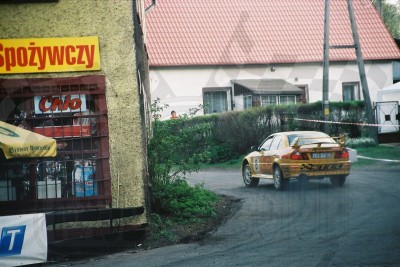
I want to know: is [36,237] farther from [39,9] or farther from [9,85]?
[39,9]

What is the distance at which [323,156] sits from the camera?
15375 mm

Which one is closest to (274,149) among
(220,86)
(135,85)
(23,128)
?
(135,85)

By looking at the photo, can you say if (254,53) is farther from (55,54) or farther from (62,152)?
(62,152)

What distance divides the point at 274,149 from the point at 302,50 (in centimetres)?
1891

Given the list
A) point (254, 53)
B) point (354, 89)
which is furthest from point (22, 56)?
point (354, 89)

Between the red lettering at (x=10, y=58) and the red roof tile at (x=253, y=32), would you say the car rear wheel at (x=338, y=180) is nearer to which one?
the red lettering at (x=10, y=58)

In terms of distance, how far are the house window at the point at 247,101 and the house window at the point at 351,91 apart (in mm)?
6094

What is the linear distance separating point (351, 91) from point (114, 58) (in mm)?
26719

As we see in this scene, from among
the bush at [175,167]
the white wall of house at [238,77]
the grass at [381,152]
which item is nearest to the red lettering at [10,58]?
the bush at [175,167]

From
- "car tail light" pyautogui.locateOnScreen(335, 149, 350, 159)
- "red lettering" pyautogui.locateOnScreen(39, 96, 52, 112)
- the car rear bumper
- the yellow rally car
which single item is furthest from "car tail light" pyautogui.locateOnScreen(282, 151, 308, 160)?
"red lettering" pyautogui.locateOnScreen(39, 96, 52, 112)

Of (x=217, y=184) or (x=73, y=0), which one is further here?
(x=217, y=184)

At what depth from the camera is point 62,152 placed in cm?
1010

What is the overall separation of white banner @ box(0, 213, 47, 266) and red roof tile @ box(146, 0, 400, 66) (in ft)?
74.8

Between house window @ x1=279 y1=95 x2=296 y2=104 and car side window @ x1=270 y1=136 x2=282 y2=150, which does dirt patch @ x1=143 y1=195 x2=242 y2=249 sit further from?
house window @ x1=279 y1=95 x2=296 y2=104
